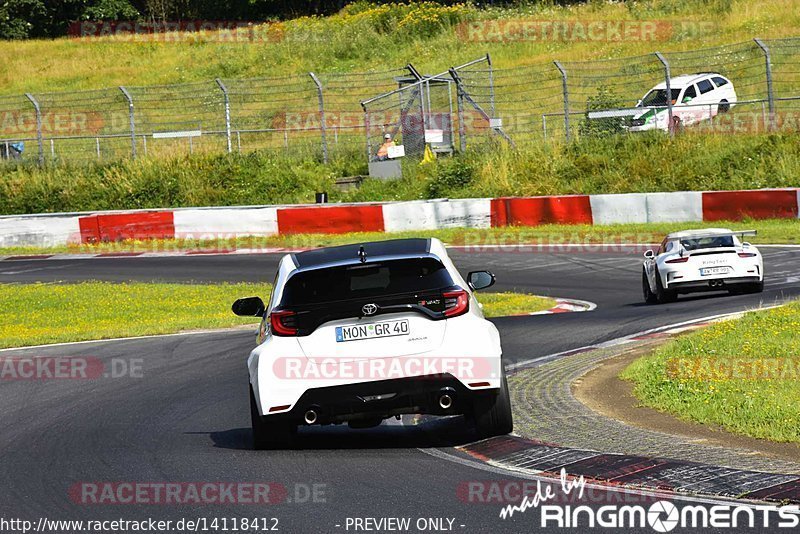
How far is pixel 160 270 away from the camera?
2680 cm

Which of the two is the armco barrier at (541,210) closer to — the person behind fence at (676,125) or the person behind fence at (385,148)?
the person behind fence at (676,125)

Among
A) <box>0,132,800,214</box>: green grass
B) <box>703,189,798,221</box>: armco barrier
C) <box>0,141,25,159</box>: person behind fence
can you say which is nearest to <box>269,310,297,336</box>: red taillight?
<box>703,189,798,221</box>: armco barrier

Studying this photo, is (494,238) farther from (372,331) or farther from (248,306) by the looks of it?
(372,331)

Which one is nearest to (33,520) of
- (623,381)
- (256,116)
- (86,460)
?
(86,460)

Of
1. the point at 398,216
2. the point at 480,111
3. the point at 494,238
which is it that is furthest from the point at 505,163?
the point at 494,238

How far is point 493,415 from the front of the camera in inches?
348

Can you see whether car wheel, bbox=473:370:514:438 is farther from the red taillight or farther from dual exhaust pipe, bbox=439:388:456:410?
the red taillight

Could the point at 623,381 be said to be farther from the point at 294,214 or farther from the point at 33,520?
the point at 294,214

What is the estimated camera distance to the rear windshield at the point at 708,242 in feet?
61.4

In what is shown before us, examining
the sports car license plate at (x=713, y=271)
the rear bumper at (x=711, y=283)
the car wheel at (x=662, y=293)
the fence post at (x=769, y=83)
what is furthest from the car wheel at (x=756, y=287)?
the fence post at (x=769, y=83)

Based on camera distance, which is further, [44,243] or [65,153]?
[65,153]

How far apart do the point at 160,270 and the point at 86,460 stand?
Result: 18.2 metres

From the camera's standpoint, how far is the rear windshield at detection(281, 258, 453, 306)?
8734mm

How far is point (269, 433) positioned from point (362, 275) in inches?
49.4
